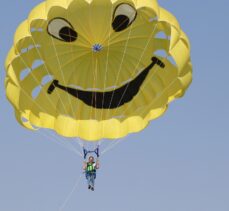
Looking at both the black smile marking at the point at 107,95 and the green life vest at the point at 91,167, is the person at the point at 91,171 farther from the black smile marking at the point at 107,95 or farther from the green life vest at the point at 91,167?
the black smile marking at the point at 107,95

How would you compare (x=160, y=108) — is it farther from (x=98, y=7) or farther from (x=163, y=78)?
(x=98, y=7)

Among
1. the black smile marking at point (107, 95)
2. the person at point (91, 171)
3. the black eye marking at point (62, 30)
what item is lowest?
the person at point (91, 171)

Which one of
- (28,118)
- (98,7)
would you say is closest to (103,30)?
(98,7)

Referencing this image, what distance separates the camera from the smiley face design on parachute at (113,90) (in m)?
40.6

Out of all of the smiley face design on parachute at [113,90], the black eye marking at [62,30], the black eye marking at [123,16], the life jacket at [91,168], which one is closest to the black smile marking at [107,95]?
the smiley face design on parachute at [113,90]

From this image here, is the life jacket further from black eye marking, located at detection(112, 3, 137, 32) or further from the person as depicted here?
black eye marking, located at detection(112, 3, 137, 32)

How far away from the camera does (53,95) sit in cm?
4262

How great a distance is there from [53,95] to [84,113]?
1.29 meters

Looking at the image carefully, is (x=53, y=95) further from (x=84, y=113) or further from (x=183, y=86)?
(x=183, y=86)

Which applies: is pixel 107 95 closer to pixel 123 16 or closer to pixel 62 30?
pixel 62 30

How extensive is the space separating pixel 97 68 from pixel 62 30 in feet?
7.16

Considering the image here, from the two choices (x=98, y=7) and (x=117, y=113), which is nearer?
(x=98, y=7)

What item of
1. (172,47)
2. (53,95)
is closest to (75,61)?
(53,95)

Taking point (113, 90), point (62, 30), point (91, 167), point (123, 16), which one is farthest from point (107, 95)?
point (123, 16)
